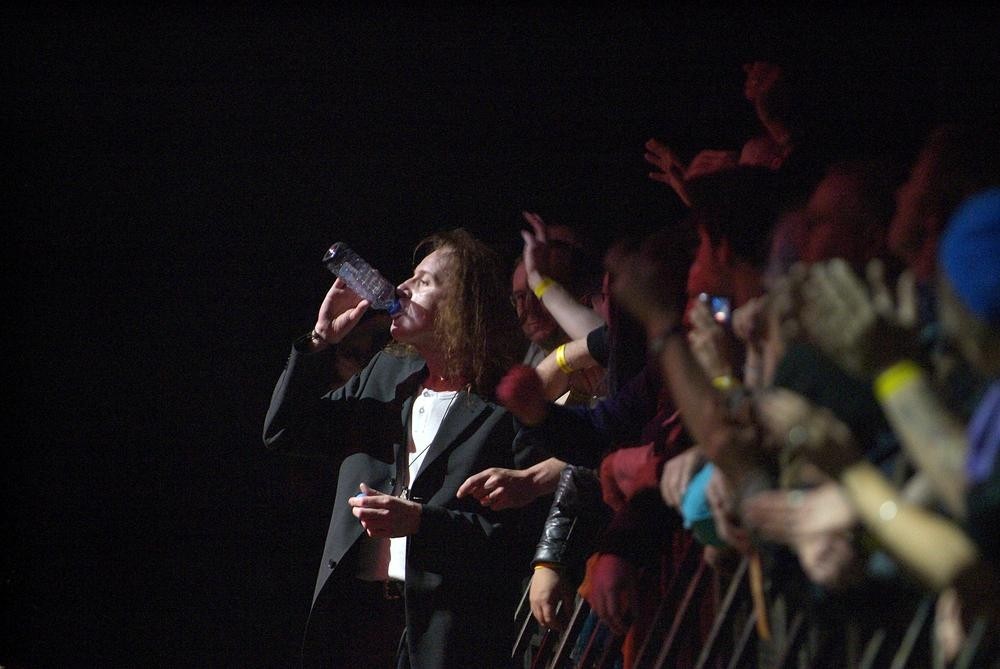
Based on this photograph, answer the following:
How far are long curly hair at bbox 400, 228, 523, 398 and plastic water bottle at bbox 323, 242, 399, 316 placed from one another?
128mm

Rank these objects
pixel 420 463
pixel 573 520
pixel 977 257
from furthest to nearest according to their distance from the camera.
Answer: pixel 420 463 → pixel 573 520 → pixel 977 257

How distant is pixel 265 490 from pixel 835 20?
87.0 inches

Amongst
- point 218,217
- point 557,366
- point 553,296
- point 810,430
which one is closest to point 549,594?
point 557,366

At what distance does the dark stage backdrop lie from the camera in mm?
2816

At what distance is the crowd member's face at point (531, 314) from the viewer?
283 cm

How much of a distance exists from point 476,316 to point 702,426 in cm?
120

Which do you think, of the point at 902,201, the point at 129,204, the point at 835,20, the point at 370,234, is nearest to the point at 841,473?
the point at 902,201

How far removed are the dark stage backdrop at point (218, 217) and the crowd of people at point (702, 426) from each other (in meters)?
0.28

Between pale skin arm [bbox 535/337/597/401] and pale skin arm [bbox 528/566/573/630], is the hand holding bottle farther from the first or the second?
pale skin arm [bbox 528/566/573/630]

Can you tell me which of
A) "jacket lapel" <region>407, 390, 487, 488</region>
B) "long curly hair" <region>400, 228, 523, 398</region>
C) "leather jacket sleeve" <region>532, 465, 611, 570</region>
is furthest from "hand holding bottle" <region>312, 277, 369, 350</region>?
"leather jacket sleeve" <region>532, 465, 611, 570</region>

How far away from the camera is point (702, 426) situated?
5.48 ft

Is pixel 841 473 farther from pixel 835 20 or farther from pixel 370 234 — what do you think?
pixel 370 234

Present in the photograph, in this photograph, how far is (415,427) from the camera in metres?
2.76

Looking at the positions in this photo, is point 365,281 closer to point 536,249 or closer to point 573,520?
point 536,249
